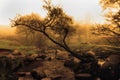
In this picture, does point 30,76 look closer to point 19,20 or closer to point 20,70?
point 20,70

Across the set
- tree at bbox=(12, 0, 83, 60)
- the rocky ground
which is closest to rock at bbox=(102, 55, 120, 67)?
the rocky ground

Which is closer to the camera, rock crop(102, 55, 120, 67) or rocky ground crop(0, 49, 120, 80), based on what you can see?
rocky ground crop(0, 49, 120, 80)

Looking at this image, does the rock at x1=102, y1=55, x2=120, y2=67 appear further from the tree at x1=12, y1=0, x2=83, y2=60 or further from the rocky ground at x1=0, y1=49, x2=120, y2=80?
the tree at x1=12, y1=0, x2=83, y2=60

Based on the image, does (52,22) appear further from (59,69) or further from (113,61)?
(113,61)

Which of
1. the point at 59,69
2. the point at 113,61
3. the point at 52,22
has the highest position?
the point at 52,22

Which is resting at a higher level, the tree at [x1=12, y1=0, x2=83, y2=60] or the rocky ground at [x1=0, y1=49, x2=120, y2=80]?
the tree at [x1=12, y1=0, x2=83, y2=60]

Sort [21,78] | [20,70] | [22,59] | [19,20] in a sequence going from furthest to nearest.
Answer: [22,59]
[20,70]
[19,20]
[21,78]

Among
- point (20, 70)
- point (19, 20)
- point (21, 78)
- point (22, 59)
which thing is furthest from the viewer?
point (22, 59)

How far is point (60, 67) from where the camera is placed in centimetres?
3069

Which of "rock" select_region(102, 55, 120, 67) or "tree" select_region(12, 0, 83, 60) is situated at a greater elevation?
"tree" select_region(12, 0, 83, 60)

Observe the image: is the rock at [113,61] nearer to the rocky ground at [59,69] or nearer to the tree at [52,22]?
the rocky ground at [59,69]

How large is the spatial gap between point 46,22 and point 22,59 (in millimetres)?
6526

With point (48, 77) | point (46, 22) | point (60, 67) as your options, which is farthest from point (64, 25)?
point (48, 77)

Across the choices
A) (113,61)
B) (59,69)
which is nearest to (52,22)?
(59,69)
